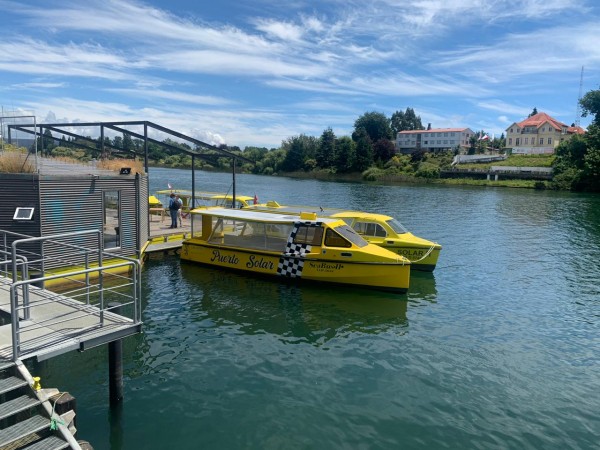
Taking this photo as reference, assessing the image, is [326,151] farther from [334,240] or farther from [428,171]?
[334,240]

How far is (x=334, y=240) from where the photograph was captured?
61.5 feet

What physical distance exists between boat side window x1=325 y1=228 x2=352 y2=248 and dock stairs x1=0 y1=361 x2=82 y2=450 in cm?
1244

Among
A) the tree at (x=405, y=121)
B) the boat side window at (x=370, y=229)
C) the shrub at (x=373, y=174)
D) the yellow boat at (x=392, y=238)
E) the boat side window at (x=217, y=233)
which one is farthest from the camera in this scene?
the tree at (x=405, y=121)

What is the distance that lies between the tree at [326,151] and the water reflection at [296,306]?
114 m

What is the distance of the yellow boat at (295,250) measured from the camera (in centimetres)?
1825

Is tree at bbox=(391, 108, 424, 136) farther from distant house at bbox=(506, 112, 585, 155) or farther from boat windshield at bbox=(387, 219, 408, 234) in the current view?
boat windshield at bbox=(387, 219, 408, 234)

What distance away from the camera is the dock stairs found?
21.8 ft

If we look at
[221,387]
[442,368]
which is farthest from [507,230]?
[221,387]

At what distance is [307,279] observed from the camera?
19109 millimetres

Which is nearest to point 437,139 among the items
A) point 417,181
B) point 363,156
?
point 363,156

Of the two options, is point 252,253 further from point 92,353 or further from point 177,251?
point 92,353

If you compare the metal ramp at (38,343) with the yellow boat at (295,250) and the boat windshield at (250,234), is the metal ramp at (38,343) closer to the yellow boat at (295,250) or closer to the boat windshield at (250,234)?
the yellow boat at (295,250)

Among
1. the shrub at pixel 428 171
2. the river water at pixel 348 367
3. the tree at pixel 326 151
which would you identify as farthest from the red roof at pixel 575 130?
the river water at pixel 348 367

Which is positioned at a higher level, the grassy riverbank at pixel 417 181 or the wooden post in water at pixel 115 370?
the grassy riverbank at pixel 417 181
